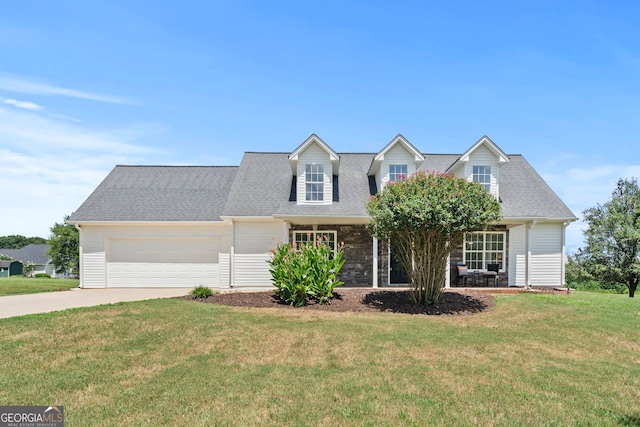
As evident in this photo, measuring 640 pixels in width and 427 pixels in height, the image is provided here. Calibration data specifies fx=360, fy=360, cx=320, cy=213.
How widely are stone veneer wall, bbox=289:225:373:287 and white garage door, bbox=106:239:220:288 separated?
18.7 ft

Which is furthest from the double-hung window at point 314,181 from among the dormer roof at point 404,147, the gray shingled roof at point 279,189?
the dormer roof at point 404,147

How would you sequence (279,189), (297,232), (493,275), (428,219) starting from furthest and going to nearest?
(279,189), (297,232), (493,275), (428,219)

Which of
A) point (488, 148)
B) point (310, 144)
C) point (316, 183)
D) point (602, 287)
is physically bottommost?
point (602, 287)

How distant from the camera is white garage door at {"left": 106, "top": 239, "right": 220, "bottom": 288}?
1628 centimetres

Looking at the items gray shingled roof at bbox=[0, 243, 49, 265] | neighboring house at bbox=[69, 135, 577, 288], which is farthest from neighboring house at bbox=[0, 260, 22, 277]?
neighboring house at bbox=[69, 135, 577, 288]

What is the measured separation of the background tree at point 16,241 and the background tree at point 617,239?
96463 mm

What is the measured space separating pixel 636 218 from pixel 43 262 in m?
68.1

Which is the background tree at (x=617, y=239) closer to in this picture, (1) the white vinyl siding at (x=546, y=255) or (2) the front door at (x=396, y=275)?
(1) the white vinyl siding at (x=546, y=255)

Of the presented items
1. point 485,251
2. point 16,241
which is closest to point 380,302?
point 485,251

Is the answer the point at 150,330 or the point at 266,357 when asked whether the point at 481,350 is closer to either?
the point at 266,357

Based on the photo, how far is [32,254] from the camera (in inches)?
2153

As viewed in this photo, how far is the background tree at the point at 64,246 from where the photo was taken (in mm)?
35500

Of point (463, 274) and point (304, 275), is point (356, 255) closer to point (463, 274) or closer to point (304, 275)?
point (463, 274)

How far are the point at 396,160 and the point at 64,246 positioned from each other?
3552cm
